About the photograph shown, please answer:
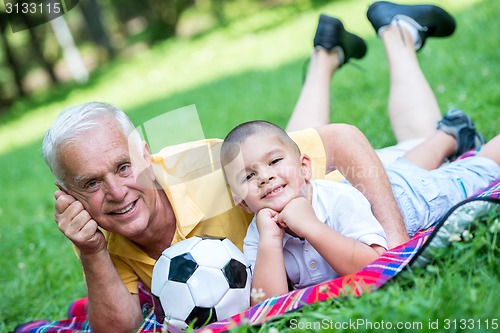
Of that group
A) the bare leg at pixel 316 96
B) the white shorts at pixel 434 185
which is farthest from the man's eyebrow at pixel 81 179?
the bare leg at pixel 316 96

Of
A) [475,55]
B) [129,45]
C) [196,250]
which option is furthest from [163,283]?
[129,45]

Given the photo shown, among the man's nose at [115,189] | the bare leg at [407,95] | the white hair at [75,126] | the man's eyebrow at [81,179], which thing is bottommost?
the bare leg at [407,95]

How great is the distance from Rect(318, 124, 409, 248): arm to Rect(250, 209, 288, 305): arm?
60cm

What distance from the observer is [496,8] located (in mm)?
8391

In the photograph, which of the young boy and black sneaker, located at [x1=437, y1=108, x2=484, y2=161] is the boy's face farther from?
black sneaker, located at [x1=437, y1=108, x2=484, y2=161]

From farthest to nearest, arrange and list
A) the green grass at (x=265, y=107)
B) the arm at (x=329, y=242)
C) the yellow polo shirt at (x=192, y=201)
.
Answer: the yellow polo shirt at (x=192, y=201) → the arm at (x=329, y=242) → the green grass at (x=265, y=107)

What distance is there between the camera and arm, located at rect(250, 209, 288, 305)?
2.66 metres

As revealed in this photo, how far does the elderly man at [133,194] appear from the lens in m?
2.82

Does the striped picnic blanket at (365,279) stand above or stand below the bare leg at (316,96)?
Result: below

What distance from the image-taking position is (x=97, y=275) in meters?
2.94

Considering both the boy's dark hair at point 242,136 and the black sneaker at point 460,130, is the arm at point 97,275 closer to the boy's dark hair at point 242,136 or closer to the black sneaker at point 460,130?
the boy's dark hair at point 242,136

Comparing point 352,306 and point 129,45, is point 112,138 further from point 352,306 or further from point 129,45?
point 129,45

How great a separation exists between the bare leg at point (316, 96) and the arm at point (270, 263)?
67.0 inches

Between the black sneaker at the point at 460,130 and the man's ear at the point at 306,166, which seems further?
the black sneaker at the point at 460,130
